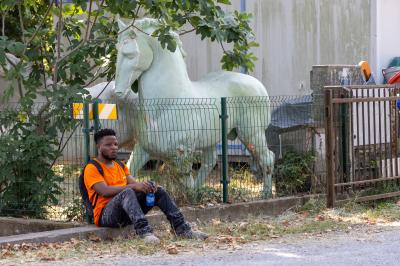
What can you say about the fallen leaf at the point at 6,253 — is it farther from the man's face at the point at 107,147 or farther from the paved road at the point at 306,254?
the man's face at the point at 107,147

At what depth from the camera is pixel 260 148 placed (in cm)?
1306

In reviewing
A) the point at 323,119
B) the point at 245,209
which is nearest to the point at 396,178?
the point at 323,119

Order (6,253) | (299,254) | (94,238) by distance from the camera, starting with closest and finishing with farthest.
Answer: (299,254) → (6,253) → (94,238)

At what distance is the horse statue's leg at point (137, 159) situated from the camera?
12.0 m

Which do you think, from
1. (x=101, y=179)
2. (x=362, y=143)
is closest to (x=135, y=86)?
(x=101, y=179)

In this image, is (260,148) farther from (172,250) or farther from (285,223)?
(172,250)

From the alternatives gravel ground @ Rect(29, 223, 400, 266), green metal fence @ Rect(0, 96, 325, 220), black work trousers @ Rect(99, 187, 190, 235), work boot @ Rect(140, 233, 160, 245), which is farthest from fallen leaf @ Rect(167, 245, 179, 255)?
green metal fence @ Rect(0, 96, 325, 220)

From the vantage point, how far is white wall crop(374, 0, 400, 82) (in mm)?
18578

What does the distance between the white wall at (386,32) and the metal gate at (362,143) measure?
5548 millimetres

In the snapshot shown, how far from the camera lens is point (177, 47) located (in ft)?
40.3

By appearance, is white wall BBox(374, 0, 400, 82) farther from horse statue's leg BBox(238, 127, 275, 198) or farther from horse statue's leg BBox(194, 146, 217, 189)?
horse statue's leg BBox(194, 146, 217, 189)

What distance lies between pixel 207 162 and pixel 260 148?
2.71 ft

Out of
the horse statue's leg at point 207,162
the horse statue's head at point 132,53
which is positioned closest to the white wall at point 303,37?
the horse statue's leg at point 207,162

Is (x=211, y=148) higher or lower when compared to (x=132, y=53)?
lower
